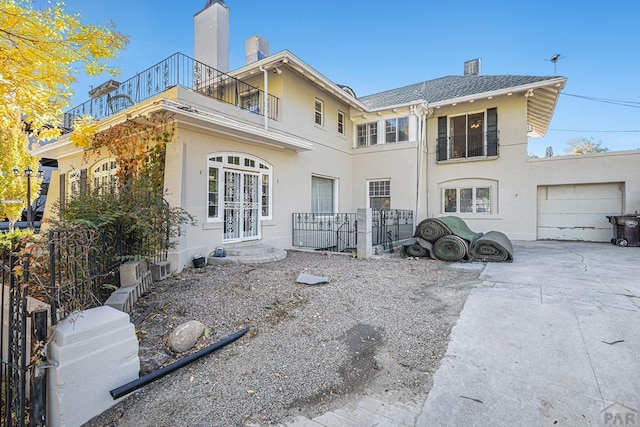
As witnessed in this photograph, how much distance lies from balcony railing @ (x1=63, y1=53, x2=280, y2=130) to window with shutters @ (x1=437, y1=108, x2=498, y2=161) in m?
7.43

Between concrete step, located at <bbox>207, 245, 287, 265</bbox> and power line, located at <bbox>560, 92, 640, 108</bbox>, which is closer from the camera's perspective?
concrete step, located at <bbox>207, 245, 287, 265</bbox>

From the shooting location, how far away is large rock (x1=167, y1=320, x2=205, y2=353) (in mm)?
3059

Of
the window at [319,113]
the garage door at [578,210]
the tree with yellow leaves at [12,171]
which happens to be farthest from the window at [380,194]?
the tree with yellow leaves at [12,171]

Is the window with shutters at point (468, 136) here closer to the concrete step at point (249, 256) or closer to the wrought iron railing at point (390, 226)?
the wrought iron railing at point (390, 226)

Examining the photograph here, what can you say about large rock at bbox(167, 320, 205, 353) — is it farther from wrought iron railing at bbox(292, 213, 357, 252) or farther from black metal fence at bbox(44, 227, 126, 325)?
wrought iron railing at bbox(292, 213, 357, 252)

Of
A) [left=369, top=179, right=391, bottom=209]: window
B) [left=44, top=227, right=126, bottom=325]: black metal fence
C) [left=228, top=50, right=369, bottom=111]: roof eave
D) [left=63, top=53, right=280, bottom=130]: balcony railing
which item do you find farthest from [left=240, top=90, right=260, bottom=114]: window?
[left=44, top=227, right=126, bottom=325]: black metal fence

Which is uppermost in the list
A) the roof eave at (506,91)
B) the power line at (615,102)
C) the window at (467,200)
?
the power line at (615,102)

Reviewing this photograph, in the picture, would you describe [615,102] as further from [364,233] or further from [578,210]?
A: [364,233]

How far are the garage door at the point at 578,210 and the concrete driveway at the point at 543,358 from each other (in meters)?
7.21

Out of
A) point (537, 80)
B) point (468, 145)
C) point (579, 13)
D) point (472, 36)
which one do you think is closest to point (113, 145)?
point (468, 145)

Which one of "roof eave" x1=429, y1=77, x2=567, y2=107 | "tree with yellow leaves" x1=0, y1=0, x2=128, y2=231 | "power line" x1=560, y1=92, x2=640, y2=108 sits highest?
"power line" x1=560, y1=92, x2=640, y2=108

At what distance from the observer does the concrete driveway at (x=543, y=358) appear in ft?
6.79

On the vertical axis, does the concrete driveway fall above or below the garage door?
below

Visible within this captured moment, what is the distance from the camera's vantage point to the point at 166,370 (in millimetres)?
2582
